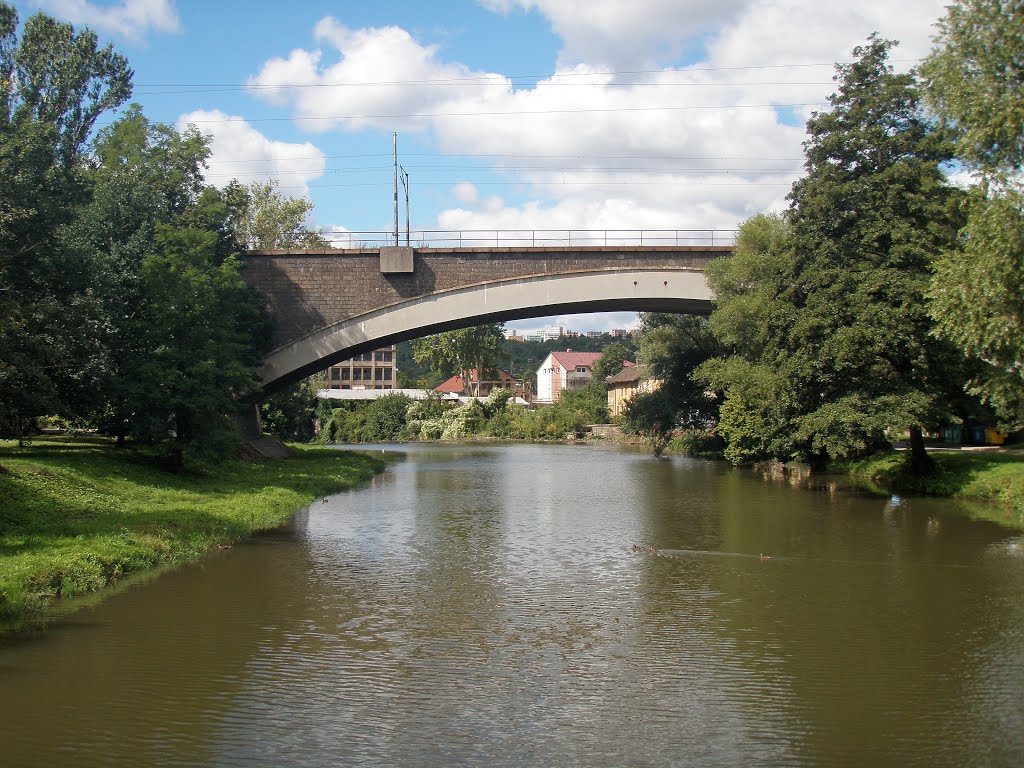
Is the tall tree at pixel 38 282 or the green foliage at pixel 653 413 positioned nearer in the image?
the tall tree at pixel 38 282

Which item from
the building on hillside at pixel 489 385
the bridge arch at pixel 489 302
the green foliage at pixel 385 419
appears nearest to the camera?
the bridge arch at pixel 489 302

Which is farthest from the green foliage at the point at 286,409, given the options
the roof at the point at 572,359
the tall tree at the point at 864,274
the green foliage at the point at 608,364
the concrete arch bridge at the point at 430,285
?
the roof at the point at 572,359

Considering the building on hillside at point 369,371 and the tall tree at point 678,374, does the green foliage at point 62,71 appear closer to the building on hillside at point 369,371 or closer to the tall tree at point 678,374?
the tall tree at point 678,374

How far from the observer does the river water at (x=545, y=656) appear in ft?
28.3

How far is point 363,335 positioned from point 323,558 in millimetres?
19450

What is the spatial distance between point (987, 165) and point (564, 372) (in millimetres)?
113130

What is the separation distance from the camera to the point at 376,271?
1430 inches

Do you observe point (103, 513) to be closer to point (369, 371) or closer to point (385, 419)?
point (385, 419)

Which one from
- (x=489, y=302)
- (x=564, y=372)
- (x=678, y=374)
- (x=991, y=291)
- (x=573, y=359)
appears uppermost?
(x=573, y=359)

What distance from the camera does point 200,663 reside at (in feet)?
36.3

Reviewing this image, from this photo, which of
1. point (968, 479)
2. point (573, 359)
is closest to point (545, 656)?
point (968, 479)

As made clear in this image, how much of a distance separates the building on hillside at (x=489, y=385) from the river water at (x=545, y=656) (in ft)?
230

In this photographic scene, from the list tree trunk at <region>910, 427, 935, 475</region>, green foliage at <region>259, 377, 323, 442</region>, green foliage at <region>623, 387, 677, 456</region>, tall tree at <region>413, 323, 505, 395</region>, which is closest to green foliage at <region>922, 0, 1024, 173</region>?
tree trunk at <region>910, 427, 935, 475</region>

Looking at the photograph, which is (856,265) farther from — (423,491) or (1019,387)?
(423,491)
